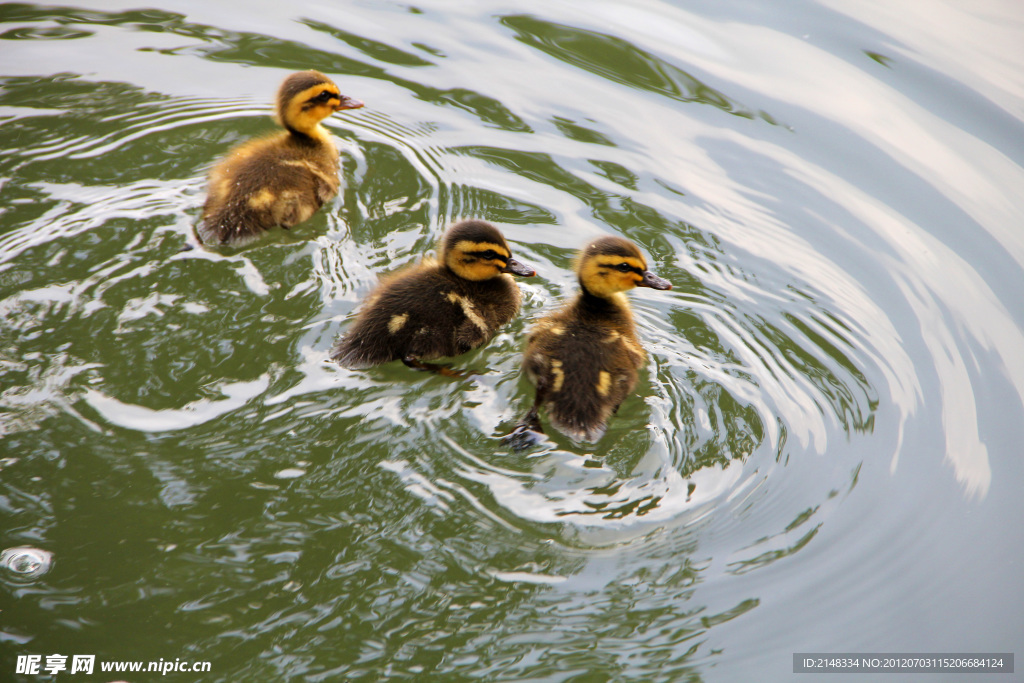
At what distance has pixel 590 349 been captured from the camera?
3.19m

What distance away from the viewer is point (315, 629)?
244 cm

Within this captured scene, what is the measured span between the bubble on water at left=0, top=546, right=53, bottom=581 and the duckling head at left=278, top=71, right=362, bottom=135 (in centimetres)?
233

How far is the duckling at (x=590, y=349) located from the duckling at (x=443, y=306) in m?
0.22

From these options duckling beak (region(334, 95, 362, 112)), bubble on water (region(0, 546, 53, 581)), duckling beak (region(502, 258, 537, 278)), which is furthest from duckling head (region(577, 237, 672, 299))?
bubble on water (region(0, 546, 53, 581))

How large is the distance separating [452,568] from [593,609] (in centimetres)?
43

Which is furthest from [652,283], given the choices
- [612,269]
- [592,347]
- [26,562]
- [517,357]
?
[26,562]

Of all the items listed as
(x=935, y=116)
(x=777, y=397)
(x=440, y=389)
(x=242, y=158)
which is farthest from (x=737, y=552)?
(x=935, y=116)

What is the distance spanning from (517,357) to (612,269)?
19.8 inches

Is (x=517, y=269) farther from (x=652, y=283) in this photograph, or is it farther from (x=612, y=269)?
(x=652, y=283)

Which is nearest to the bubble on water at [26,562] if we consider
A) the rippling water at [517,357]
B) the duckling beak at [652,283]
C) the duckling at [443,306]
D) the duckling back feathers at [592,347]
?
the rippling water at [517,357]

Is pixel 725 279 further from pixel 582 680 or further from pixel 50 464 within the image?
pixel 50 464

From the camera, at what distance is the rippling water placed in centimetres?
254

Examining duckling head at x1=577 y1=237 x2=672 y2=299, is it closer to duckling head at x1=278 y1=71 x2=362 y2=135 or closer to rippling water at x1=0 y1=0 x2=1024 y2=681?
rippling water at x1=0 y1=0 x2=1024 y2=681

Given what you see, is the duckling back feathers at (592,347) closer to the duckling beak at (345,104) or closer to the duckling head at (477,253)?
the duckling head at (477,253)
